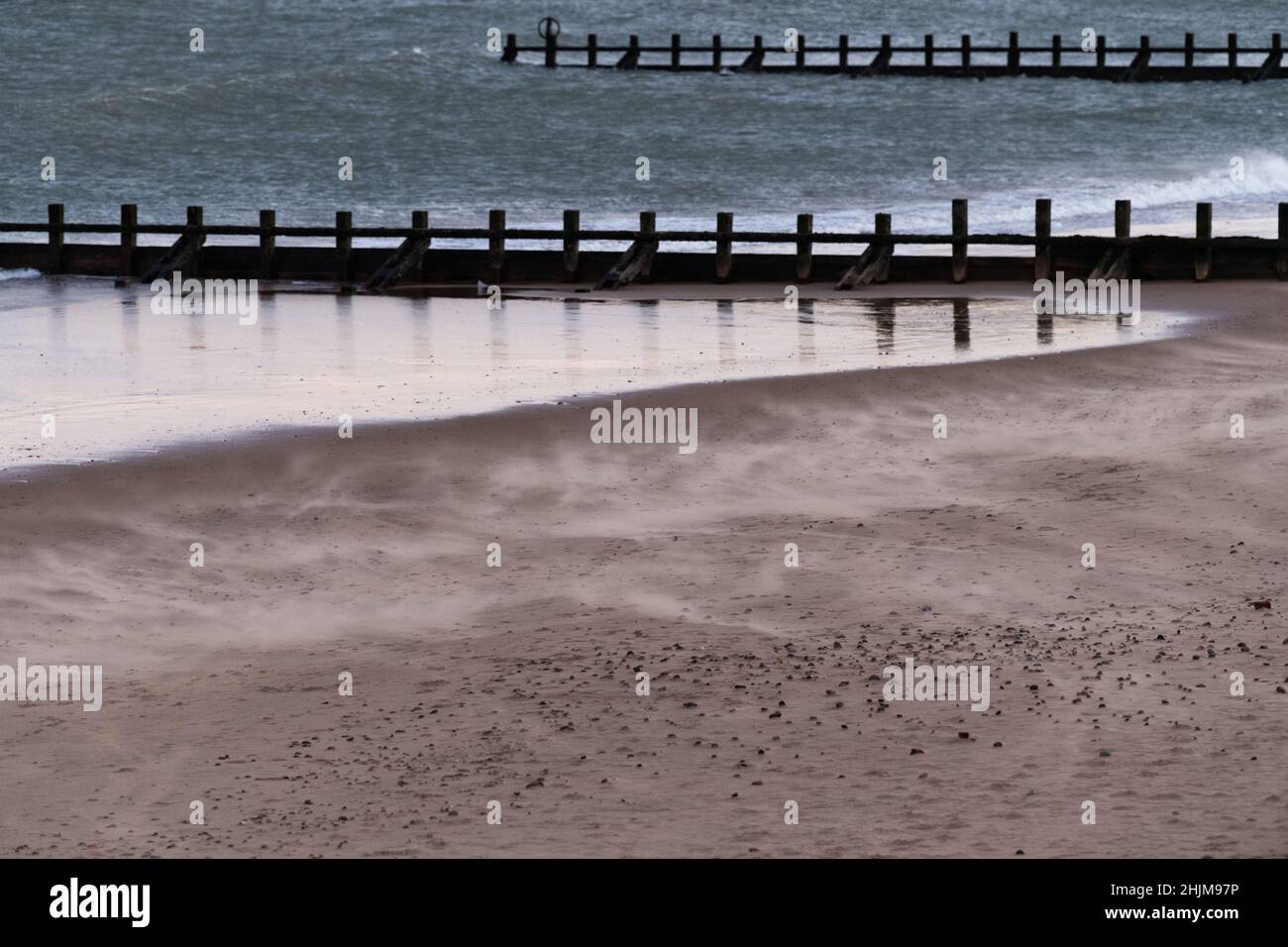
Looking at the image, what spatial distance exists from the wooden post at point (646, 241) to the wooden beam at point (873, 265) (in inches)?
96.8

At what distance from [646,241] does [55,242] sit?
8.50 metres

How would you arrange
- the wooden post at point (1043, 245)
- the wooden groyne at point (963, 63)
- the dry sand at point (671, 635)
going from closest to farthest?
the dry sand at point (671, 635) < the wooden post at point (1043, 245) < the wooden groyne at point (963, 63)

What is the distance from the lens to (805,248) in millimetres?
24375

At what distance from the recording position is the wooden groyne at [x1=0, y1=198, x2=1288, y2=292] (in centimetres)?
2316

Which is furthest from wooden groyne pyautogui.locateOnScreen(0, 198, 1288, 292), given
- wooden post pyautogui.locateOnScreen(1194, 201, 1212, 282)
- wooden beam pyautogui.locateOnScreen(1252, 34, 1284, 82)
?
wooden beam pyautogui.locateOnScreen(1252, 34, 1284, 82)

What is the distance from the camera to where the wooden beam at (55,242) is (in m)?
27.4

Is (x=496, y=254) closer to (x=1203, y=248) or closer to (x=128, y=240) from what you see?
(x=128, y=240)

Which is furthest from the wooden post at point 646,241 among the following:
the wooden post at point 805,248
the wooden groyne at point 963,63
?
the wooden groyne at point 963,63

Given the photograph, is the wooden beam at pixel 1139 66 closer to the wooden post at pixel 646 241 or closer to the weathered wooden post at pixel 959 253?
the weathered wooden post at pixel 959 253

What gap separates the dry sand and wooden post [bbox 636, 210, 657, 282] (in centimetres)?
1026

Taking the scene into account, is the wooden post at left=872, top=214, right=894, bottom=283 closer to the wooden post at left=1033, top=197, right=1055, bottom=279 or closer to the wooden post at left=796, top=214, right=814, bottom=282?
the wooden post at left=796, top=214, right=814, bottom=282

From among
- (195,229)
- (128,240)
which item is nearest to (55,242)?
(128,240)

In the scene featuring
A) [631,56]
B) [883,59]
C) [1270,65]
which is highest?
[631,56]

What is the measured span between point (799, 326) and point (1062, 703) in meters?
12.4
